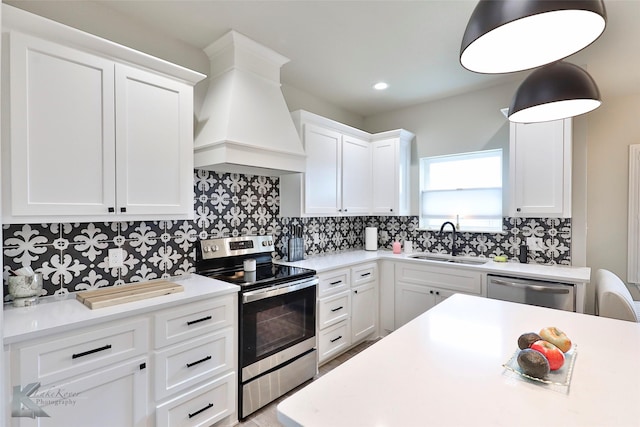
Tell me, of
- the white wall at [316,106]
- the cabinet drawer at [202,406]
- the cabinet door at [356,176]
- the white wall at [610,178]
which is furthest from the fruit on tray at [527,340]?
the white wall at [610,178]

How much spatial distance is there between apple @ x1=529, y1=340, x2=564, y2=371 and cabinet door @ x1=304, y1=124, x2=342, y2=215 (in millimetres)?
2185

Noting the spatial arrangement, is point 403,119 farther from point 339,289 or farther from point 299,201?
point 339,289

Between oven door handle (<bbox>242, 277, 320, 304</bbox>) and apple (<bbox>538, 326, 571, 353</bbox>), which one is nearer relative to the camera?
apple (<bbox>538, 326, 571, 353</bbox>)

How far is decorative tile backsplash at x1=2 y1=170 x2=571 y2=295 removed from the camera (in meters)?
1.82

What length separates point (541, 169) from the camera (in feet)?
9.20

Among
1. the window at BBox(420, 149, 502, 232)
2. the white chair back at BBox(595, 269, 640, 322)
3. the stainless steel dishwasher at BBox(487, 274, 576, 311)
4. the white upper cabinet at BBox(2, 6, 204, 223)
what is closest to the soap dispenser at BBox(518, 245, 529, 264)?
the window at BBox(420, 149, 502, 232)

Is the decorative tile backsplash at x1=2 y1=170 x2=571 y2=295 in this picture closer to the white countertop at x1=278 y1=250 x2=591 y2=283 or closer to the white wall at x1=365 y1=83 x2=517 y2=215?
the white countertop at x1=278 y1=250 x2=591 y2=283

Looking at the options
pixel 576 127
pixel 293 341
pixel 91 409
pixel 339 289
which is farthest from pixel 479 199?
pixel 91 409

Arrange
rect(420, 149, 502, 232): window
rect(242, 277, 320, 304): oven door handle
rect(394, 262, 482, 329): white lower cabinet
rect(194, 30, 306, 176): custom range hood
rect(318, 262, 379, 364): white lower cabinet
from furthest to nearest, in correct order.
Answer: rect(420, 149, 502, 232): window
rect(394, 262, 482, 329): white lower cabinet
rect(318, 262, 379, 364): white lower cabinet
rect(194, 30, 306, 176): custom range hood
rect(242, 277, 320, 304): oven door handle

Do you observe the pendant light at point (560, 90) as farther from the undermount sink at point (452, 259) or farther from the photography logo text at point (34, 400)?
the photography logo text at point (34, 400)

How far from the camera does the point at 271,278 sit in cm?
231

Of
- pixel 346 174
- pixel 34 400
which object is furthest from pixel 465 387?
pixel 346 174

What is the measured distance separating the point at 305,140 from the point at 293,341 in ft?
5.86

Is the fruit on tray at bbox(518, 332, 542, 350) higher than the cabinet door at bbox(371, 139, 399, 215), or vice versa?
the cabinet door at bbox(371, 139, 399, 215)
